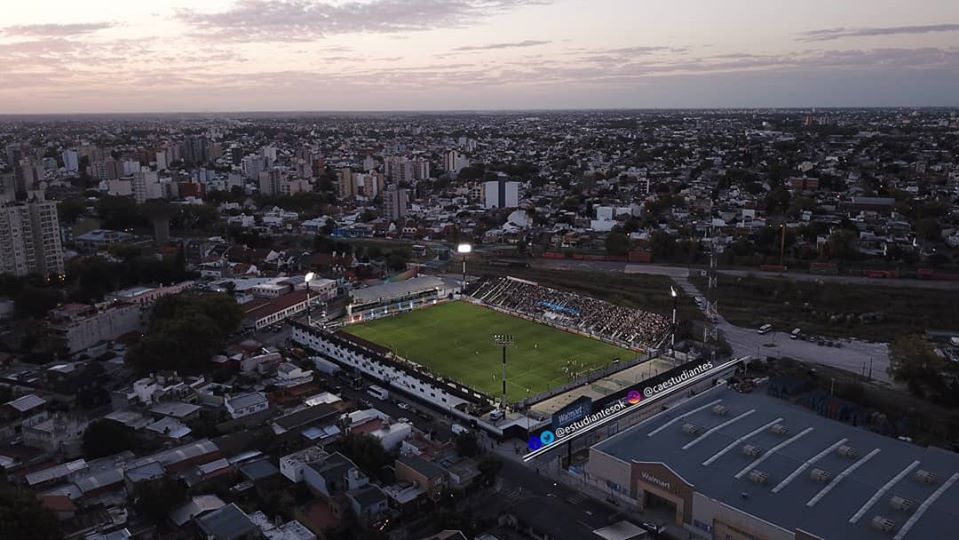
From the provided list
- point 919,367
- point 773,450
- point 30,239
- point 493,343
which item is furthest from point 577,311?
point 30,239

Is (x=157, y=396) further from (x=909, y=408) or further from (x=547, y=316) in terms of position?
(x=909, y=408)

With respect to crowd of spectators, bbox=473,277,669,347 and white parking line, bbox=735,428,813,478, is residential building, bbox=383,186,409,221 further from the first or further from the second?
white parking line, bbox=735,428,813,478

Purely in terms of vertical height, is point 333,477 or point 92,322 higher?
point 92,322

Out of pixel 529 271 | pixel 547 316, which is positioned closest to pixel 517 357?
pixel 547 316

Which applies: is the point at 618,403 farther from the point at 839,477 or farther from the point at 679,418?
the point at 839,477

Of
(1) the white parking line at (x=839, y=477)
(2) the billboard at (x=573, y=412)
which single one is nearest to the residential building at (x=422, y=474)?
(2) the billboard at (x=573, y=412)

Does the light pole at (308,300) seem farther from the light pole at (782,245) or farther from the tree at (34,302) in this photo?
the light pole at (782,245)

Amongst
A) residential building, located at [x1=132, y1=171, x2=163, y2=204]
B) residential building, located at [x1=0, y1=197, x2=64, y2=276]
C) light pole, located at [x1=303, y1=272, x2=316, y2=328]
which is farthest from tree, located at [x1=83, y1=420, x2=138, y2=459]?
residential building, located at [x1=132, y1=171, x2=163, y2=204]
